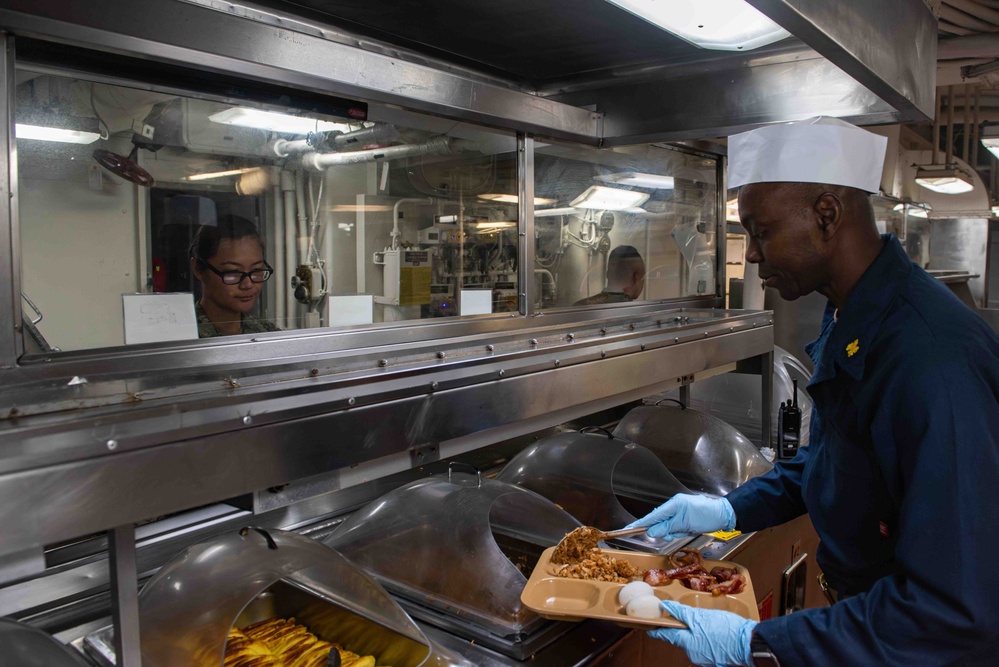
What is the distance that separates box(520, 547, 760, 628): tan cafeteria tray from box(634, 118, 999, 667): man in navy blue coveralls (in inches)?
4.8

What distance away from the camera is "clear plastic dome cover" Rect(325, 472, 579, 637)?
1.48 m

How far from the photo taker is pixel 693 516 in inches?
68.7

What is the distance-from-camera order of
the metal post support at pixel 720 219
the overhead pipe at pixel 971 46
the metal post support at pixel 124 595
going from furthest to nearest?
the metal post support at pixel 720 219, the overhead pipe at pixel 971 46, the metal post support at pixel 124 595

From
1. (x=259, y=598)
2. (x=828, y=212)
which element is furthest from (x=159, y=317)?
(x=828, y=212)

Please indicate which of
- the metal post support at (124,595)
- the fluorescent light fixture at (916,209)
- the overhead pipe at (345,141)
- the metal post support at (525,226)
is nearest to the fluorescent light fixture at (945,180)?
→ the fluorescent light fixture at (916,209)

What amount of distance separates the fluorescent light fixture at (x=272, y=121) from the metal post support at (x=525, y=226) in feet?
2.34

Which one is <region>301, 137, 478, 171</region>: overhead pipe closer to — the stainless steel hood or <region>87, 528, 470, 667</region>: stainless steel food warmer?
the stainless steel hood

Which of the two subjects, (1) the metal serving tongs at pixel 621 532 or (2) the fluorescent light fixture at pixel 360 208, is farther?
(2) the fluorescent light fixture at pixel 360 208

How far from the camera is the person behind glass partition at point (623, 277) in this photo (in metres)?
2.94

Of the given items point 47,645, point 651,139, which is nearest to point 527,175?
point 651,139

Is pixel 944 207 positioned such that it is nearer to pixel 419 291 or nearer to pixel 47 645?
pixel 419 291

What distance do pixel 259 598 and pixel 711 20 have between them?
1.67m

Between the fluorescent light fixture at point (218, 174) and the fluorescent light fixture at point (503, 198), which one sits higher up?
the fluorescent light fixture at point (503, 198)

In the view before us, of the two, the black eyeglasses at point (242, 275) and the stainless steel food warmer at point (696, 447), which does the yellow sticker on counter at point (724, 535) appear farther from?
the black eyeglasses at point (242, 275)
